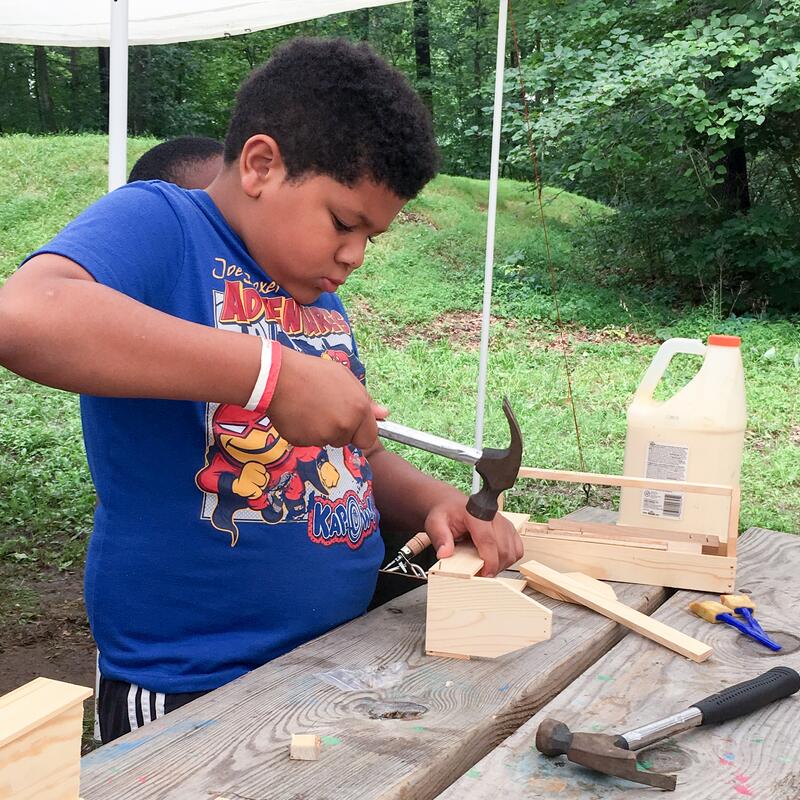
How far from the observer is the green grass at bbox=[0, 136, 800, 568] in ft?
18.2

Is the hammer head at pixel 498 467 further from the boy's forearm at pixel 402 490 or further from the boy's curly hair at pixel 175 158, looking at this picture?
the boy's curly hair at pixel 175 158

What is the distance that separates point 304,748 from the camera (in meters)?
1.12

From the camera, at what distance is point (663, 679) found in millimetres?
1457

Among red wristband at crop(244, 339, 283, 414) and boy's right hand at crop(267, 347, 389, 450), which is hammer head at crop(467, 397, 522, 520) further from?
red wristband at crop(244, 339, 283, 414)

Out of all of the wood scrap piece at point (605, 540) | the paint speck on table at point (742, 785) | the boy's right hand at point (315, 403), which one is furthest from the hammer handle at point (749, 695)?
the boy's right hand at point (315, 403)

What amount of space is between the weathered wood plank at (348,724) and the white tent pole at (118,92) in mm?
1639

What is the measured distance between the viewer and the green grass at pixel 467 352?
218 inches

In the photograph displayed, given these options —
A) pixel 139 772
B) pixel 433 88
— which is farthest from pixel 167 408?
pixel 433 88

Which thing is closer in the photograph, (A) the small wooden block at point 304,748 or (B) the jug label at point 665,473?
(A) the small wooden block at point 304,748

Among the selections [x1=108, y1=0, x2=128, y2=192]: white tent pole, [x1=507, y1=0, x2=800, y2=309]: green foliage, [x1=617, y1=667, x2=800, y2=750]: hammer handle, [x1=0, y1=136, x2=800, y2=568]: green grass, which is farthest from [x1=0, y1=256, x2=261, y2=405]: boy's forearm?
[x1=507, y1=0, x2=800, y2=309]: green foliage

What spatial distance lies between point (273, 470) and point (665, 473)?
38.2 inches

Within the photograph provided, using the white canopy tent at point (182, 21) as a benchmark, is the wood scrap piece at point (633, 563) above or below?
below

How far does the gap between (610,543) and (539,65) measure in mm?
9770

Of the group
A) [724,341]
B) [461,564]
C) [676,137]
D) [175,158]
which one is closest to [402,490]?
[461,564]
